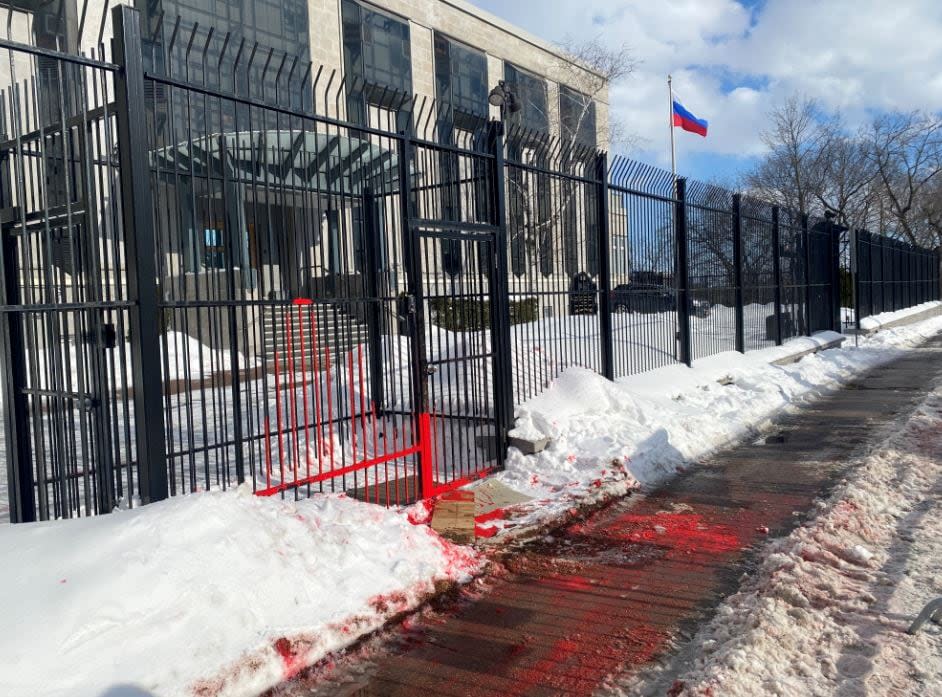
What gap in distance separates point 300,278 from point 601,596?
420 centimetres

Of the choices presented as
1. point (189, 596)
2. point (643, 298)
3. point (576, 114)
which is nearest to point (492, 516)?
point (189, 596)

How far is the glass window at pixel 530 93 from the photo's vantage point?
38469 millimetres

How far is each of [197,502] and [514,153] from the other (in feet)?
17.9

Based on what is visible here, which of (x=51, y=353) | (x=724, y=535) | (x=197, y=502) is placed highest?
(x=51, y=353)

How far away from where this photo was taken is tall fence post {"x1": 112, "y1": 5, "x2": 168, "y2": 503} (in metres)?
4.45

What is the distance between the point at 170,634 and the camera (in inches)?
144

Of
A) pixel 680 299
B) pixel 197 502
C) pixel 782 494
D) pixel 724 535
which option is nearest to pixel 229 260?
pixel 197 502

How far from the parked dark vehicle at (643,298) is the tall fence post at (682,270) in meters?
0.18

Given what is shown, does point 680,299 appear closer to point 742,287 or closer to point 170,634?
point 742,287

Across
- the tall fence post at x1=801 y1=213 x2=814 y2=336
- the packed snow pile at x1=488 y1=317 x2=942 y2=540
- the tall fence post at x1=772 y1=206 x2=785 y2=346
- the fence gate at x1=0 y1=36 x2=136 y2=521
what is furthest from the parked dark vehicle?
the tall fence post at x1=801 y1=213 x2=814 y2=336

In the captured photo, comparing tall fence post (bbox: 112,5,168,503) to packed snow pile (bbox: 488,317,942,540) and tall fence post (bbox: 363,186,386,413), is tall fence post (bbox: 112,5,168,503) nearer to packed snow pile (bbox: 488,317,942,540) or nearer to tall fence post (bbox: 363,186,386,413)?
tall fence post (bbox: 363,186,386,413)

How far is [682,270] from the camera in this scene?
12820mm

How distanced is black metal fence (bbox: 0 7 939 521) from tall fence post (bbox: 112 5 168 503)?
0.01 meters

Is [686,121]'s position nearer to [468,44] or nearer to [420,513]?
[468,44]
